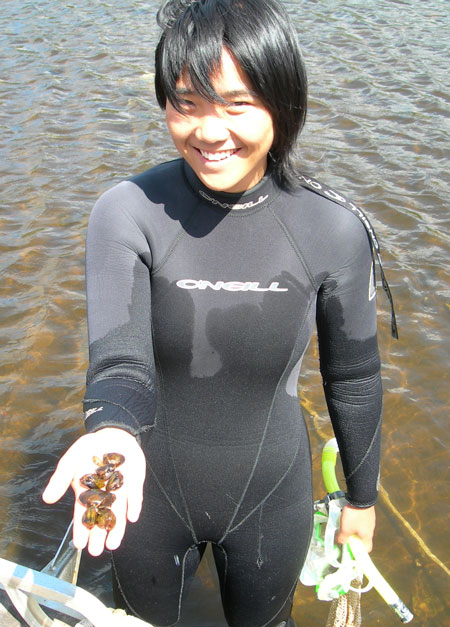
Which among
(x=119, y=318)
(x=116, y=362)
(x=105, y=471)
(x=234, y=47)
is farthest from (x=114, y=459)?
(x=234, y=47)

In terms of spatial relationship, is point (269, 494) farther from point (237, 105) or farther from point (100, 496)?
point (237, 105)

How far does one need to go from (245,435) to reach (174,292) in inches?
22.9

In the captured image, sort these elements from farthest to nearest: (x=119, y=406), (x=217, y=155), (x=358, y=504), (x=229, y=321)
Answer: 1. (x=358, y=504)
2. (x=229, y=321)
3. (x=217, y=155)
4. (x=119, y=406)

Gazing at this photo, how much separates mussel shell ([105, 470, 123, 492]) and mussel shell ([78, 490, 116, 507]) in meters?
0.01

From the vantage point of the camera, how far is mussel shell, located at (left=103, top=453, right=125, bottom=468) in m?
1.56

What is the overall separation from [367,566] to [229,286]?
1068 millimetres

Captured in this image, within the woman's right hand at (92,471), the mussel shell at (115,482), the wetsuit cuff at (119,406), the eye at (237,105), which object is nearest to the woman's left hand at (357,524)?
the wetsuit cuff at (119,406)

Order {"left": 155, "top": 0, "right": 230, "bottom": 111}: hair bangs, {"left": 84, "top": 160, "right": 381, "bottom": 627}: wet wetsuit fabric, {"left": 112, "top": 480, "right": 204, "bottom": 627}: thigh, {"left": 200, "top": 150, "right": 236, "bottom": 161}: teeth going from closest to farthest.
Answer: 1. {"left": 155, "top": 0, "right": 230, "bottom": 111}: hair bangs
2. {"left": 200, "top": 150, "right": 236, "bottom": 161}: teeth
3. {"left": 84, "top": 160, "right": 381, "bottom": 627}: wet wetsuit fabric
4. {"left": 112, "top": 480, "right": 204, "bottom": 627}: thigh

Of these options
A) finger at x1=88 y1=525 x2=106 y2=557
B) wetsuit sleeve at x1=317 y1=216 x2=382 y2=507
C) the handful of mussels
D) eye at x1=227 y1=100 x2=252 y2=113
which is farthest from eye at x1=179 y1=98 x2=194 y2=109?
finger at x1=88 y1=525 x2=106 y2=557

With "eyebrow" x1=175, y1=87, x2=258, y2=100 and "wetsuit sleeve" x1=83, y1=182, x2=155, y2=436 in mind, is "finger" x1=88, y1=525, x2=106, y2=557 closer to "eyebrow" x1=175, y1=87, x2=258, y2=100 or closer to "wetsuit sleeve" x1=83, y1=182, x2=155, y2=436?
"wetsuit sleeve" x1=83, y1=182, x2=155, y2=436

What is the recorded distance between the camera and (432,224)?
6.52 m

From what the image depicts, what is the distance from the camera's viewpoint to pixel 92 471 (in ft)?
5.05

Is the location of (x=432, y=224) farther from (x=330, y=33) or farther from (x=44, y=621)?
(x=330, y=33)

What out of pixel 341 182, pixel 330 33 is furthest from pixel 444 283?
pixel 330 33
